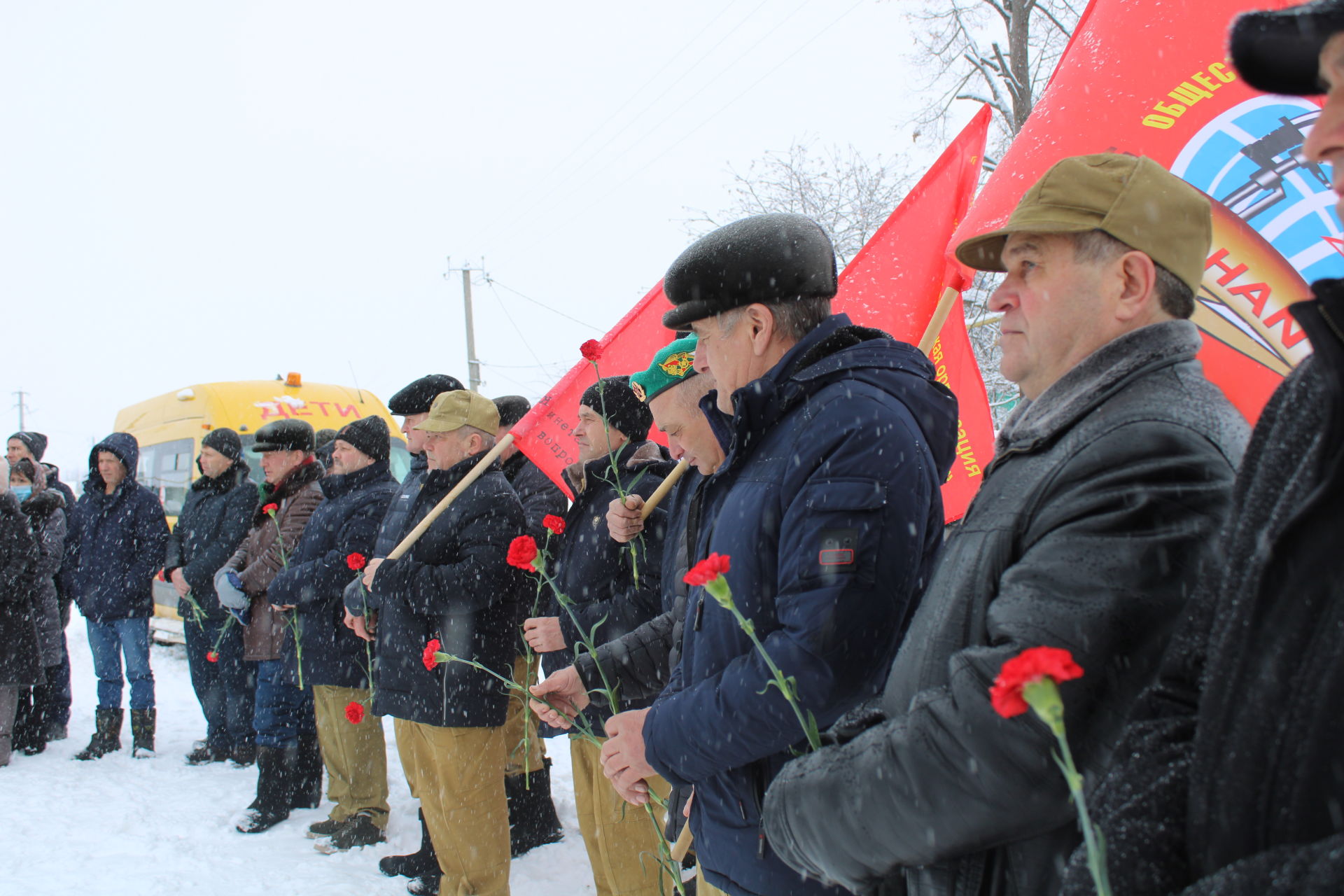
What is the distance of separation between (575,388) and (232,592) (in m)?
2.80

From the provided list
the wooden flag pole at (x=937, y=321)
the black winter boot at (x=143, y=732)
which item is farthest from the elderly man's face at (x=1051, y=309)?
the black winter boot at (x=143, y=732)

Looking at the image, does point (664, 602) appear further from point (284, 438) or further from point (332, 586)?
point (284, 438)

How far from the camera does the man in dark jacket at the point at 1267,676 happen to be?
0.75m

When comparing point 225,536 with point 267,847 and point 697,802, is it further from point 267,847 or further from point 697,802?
point 697,802

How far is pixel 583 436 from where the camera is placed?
12.7 ft

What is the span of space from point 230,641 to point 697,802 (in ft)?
17.3

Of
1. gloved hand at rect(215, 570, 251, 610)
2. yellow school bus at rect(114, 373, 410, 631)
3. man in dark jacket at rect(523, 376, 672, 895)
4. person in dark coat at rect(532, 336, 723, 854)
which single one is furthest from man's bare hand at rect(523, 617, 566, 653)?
yellow school bus at rect(114, 373, 410, 631)

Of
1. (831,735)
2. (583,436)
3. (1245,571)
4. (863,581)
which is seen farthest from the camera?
(583,436)

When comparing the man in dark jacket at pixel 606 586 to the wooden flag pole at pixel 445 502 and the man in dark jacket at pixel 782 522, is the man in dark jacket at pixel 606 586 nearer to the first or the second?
the wooden flag pole at pixel 445 502

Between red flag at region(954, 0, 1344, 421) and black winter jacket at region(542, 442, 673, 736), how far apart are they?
1536mm

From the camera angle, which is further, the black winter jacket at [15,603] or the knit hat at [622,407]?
the black winter jacket at [15,603]

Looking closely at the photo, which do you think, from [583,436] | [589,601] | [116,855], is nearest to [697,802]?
[589,601]

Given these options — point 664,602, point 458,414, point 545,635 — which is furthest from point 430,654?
point 458,414

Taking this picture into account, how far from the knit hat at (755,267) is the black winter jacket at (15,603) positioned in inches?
244
